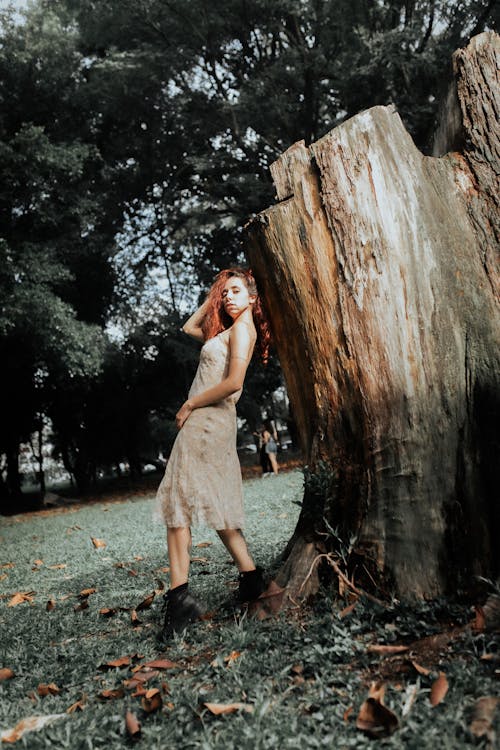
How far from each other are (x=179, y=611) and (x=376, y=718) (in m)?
1.49

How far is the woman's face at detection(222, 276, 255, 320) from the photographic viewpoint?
3.64 m

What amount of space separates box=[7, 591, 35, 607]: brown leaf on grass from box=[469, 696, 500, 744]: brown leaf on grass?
3934mm

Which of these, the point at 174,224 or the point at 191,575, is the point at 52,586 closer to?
the point at 191,575

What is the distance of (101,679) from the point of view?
9.53 ft

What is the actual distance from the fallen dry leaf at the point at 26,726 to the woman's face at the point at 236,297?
2265mm

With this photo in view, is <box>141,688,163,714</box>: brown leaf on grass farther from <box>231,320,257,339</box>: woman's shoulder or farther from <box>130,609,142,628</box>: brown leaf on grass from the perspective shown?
<box>231,320,257,339</box>: woman's shoulder

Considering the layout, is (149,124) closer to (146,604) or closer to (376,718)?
(146,604)

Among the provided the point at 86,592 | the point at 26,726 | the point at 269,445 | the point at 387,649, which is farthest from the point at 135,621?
the point at 269,445

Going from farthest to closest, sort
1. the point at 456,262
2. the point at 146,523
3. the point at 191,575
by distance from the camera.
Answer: the point at 146,523, the point at 191,575, the point at 456,262

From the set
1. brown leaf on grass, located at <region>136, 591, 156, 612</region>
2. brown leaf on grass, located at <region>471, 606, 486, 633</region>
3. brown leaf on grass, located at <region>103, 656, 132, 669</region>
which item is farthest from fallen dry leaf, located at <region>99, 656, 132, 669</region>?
brown leaf on grass, located at <region>471, 606, 486, 633</region>

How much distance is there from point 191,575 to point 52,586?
1.46m

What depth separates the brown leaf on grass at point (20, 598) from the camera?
4.88 meters

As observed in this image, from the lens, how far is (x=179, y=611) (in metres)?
3.30

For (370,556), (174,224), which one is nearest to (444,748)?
(370,556)
